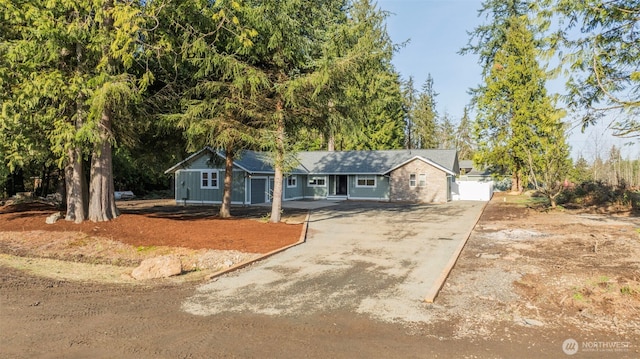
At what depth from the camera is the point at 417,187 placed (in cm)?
2950

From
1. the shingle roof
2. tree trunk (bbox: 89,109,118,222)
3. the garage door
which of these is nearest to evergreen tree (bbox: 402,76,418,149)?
the shingle roof

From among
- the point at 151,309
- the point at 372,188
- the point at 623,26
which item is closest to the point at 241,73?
the point at 151,309

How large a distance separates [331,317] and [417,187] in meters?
25.2

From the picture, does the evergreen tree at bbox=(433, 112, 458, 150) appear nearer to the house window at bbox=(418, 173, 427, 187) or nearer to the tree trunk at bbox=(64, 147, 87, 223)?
the house window at bbox=(418, 173, 427, 187)

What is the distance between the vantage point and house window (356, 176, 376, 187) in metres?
31.1

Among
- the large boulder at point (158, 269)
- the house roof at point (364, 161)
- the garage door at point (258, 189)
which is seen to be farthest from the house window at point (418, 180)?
the large boulder at point (158, 269)

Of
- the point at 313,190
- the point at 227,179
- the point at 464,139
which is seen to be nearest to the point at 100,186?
the point at 227,179

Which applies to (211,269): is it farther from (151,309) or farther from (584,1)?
(584,1)

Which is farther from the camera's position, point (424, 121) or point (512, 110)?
point (424, 121)

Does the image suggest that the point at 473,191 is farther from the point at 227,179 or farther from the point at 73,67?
the point at 73,67

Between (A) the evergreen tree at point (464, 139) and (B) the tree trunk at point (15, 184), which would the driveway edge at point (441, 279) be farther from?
(A) the evergreen tree at point (464, 139)

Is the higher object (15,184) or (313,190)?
(15,184)

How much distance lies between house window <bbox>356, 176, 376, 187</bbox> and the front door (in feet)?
4.33

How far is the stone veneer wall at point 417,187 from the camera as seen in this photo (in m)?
28.7
